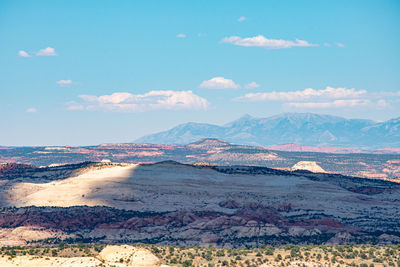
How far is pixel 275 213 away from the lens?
115250 mm

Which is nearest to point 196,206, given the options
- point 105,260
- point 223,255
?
point 223,255

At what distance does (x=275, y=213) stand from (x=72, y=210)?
3626 cm

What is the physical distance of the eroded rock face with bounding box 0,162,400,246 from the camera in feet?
306

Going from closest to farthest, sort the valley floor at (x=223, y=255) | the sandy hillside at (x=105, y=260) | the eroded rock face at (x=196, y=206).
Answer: the sandy hillside at (x=105, y=260), the valley floor at (x=223, y=255), the eroded rock face at (x=196, y=206)

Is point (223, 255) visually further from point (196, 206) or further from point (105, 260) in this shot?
point (196, 206)

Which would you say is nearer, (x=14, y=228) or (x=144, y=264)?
(x=144, y=264)

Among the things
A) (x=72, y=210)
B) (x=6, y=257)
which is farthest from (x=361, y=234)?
(x=6, y=257)

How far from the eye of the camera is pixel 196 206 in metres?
120

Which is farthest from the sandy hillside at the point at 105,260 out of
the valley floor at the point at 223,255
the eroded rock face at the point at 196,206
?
the eroded rock face at the point at 196,206

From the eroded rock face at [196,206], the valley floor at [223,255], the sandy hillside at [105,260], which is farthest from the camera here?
the eroded rock face at [196,206]

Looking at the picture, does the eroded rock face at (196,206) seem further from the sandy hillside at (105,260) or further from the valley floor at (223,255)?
the sandy hillside at (105,260)

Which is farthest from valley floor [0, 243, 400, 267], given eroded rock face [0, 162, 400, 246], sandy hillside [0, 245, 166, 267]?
eroded rock face [0, 162, 400, 246]

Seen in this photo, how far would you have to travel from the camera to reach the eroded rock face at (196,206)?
93.3 metres

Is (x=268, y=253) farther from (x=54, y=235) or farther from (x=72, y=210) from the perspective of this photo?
(x=72, y=210)
